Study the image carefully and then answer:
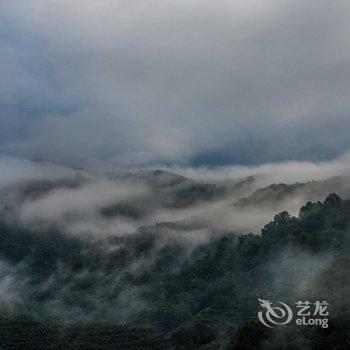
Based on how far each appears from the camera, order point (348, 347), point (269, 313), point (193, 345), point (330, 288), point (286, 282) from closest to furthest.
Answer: point (348, 347), point (269, 313), point (330, 288), point (193, 345), point (286, 282)

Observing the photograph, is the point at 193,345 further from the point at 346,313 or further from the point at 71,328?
the point at 71,328

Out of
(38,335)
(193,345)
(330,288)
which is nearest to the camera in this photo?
(330,288)

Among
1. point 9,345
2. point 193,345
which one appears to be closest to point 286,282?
point 193,345

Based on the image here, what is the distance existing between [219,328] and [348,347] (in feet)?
259

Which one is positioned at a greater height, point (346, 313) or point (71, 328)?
point (71, 328)

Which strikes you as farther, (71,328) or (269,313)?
(71,328)

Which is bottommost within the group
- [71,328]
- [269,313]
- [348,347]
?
[348,347]

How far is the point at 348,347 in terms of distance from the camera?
92.2m

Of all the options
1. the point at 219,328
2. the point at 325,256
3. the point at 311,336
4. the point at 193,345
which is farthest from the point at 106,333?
the point at 311,336

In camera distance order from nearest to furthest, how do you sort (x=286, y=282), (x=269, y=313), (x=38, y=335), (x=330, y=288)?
(x=269, y=313) < (x=330, y=288) < (x=286, y=282) < (x=38, y=335)

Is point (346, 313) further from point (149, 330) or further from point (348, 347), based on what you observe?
point (149, 330)

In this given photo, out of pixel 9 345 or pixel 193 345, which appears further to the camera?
pixel 9 345

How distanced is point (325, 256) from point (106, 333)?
78.3 meters

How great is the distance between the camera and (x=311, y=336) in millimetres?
97875
